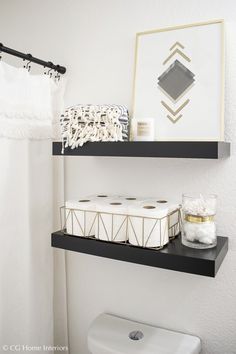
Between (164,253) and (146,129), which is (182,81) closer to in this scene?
(146,129)

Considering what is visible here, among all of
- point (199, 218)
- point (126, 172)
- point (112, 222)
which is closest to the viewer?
point (199, 218)

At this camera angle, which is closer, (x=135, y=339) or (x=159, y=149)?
(x=159, y=149)

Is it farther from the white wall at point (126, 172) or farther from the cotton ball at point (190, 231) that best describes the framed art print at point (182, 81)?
the cotton ball at point (190, 231)

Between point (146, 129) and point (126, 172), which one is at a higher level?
point (146, 129)

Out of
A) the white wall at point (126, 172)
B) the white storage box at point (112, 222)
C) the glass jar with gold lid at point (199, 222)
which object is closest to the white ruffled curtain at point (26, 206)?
the white wall at point (126, 172)

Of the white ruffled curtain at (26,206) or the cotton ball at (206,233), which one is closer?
the cotton ball at (206,233)

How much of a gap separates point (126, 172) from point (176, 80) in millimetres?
413

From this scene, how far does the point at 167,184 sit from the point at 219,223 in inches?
9.5

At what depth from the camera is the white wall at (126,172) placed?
1.12 m

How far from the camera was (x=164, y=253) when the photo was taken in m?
0.96

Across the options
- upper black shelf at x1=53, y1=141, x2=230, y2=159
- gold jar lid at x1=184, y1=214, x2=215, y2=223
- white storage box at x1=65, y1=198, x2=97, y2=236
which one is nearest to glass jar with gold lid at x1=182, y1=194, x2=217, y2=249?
gold jar lid at x1=184, y1=214, x2=215, y2=223

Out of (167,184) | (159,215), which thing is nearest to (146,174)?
(167,184)

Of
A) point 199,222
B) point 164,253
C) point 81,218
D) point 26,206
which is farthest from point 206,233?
point 26,206

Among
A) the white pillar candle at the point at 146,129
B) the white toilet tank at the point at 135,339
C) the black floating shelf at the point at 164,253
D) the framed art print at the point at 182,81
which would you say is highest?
the framed art print at the point at 182,81
